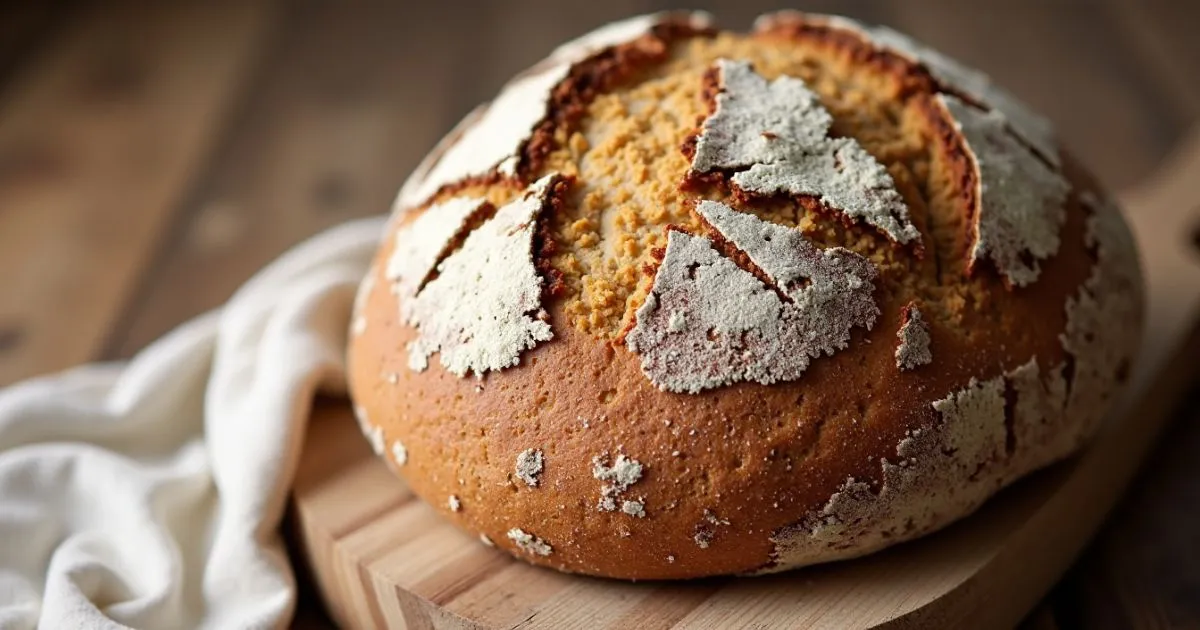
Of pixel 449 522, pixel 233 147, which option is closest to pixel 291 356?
pixel 449 522

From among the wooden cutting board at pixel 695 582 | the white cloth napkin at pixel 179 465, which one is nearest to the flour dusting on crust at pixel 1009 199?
the wooden cutting board at pixel 695 582

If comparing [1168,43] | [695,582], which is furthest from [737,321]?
[1168,43]

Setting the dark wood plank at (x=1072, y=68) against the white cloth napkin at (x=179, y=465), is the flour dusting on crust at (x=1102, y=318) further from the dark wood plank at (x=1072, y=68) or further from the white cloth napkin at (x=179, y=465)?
the dark wood plank at (x=1072, y=68)

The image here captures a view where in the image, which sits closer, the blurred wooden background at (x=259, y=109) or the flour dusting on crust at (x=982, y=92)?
the flour dusting on crust at (x=982, y=92)

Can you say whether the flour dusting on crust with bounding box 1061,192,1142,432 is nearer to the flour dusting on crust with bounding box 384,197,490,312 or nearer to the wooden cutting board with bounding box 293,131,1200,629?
the wooden cutting board with bounding box 293,131,1200,629

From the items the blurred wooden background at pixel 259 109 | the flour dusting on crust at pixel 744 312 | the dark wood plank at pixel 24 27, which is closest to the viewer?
A: the flour dusting on crust at pixel 744 312

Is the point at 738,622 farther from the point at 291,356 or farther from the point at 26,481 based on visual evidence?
the point at 26,481
